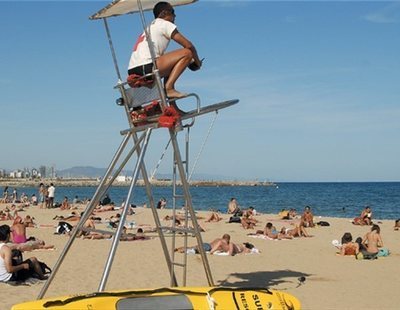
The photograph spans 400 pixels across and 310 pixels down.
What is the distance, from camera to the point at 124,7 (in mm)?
6402

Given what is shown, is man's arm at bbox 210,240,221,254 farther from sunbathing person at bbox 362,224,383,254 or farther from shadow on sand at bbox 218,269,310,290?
sunbathing person at bbox 362,224,383,254

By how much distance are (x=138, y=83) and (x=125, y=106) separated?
379 mm

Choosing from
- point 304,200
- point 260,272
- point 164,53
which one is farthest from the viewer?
point 304,200

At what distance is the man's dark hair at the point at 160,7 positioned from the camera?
6.20m

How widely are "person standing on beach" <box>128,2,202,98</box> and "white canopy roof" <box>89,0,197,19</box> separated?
0.59 ft

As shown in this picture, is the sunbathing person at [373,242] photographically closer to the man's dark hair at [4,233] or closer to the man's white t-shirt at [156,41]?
the man's dark hair at [4,233]

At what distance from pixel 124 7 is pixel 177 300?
9.78ft

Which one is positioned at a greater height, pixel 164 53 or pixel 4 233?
pixel 164 53

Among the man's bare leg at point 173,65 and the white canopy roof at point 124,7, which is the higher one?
the white canopy roof at point 124,7

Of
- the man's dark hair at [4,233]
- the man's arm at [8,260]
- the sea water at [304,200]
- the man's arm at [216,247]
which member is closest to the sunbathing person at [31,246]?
the man's arm at [216,247]

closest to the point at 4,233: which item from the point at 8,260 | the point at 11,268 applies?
the point at 8,260

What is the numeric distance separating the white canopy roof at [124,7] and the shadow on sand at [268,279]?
577cm

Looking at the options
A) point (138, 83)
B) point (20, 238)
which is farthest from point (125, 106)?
point (20, 238)

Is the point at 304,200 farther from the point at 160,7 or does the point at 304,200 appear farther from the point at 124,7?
the point at 160,7
